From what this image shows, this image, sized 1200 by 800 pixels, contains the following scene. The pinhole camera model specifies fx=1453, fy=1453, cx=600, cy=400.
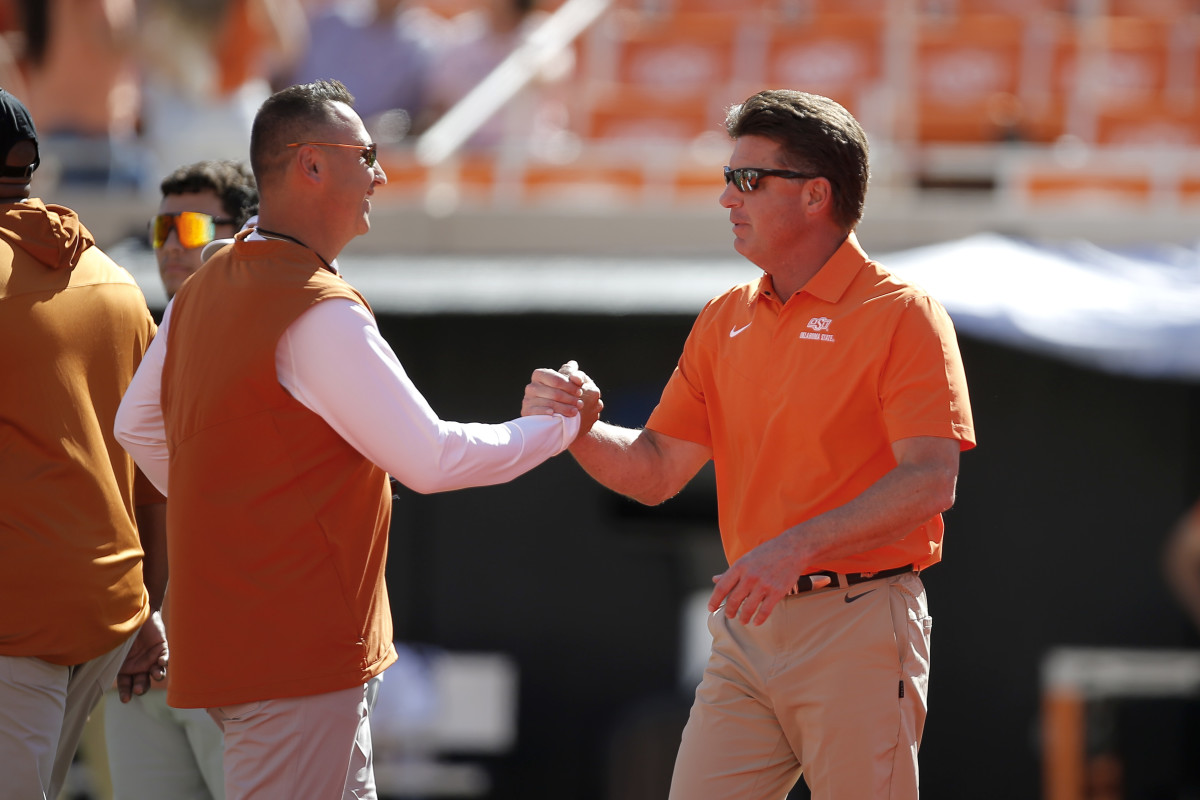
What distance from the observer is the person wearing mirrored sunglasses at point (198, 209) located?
3.96 m

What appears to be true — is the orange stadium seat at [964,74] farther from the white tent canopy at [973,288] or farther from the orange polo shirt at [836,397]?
the orange polo shirt at [836,397]

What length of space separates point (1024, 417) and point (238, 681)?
6.00 m

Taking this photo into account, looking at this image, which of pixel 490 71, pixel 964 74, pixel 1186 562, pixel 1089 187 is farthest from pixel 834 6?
pixel 1186 562

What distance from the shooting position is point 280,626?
2.87 meters

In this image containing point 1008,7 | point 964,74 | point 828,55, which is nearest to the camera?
point 964,74

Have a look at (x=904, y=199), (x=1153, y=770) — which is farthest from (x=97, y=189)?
(x=1153, y=770)

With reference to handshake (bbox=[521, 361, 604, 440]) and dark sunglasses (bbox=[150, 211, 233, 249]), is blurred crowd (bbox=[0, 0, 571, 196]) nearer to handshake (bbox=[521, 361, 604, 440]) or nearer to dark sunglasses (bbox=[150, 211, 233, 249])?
dark sunglasses (bbox=[150, 211, 233, 249])

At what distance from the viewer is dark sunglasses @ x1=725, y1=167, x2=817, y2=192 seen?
3.29 meters

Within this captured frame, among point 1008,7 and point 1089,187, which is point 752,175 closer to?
point 1089,187

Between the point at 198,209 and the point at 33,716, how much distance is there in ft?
4.97

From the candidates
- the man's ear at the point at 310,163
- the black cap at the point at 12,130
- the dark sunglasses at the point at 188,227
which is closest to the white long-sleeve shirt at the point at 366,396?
the man's ear at the point at 310,163

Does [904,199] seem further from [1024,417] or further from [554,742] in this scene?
[554,742]

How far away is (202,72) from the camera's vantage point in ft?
28.0

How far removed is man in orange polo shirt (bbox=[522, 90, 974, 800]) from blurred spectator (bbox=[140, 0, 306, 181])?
5.29 metres
